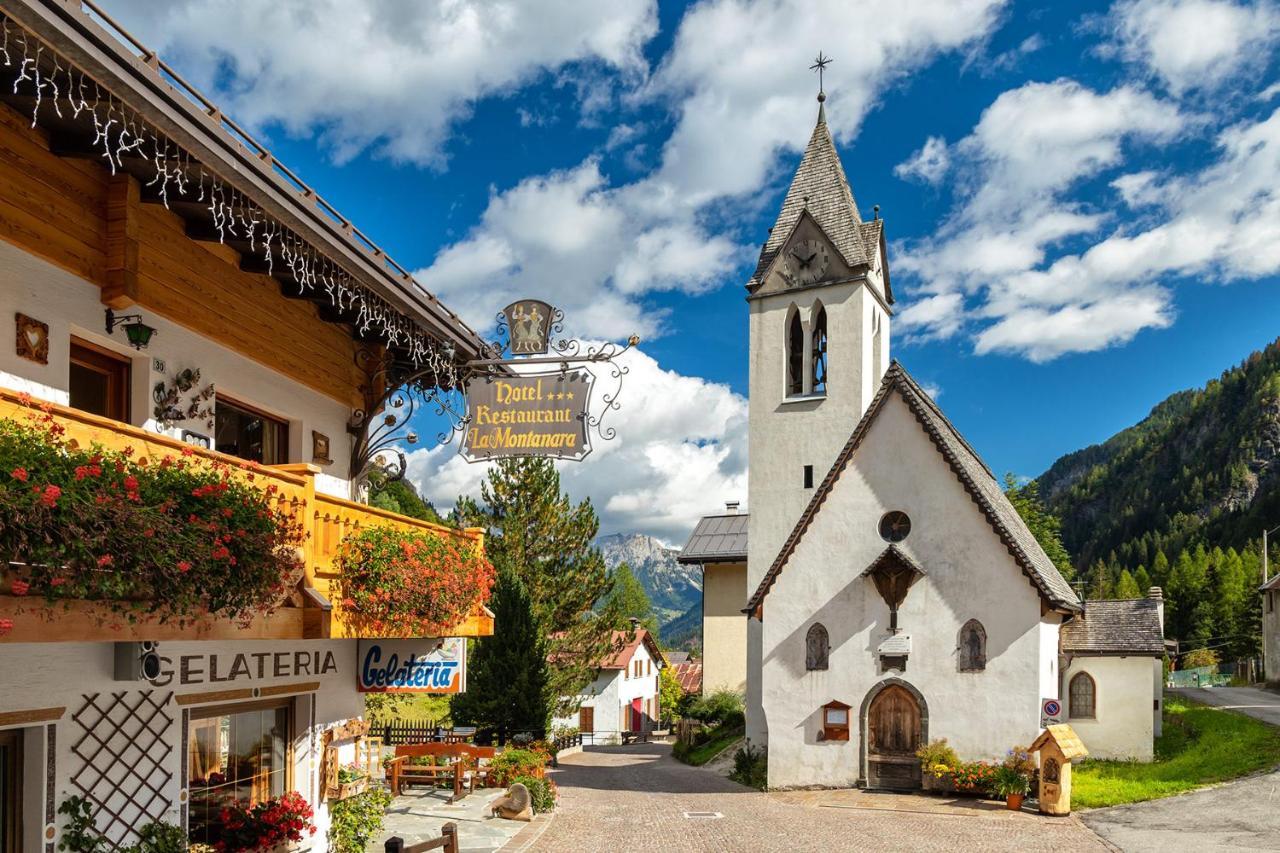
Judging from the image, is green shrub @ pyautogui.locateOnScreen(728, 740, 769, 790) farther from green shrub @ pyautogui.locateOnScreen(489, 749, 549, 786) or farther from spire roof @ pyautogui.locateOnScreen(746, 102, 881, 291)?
spire roof @ pyautogui.locateOnScreen(746, 102, 881, 291)

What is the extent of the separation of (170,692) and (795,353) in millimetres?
24320

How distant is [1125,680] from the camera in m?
28.2

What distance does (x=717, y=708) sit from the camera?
41.7 metres

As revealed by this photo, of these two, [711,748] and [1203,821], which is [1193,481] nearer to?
[711,748]

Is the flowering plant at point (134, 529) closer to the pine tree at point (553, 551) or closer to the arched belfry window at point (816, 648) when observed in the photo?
the arched belfry window at point (816, 648)

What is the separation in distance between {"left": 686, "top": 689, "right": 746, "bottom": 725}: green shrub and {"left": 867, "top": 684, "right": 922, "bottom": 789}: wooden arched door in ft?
52.0

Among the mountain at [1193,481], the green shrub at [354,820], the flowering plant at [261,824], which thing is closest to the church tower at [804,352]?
the green shrub at [354,820]

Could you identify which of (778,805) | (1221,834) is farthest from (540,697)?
(1221,834)

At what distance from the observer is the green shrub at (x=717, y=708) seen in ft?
136

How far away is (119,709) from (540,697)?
23.9 m

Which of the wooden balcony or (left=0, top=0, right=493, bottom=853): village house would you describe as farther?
(left=0, top=0, right=493, bottom=853): village house

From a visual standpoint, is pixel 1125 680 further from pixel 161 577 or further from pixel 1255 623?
pixel 1255 623

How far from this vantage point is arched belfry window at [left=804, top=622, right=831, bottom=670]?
26.5 meters

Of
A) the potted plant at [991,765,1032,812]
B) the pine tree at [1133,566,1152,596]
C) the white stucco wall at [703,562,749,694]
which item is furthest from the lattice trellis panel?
the pine tree at [1133,566,1152,596]
